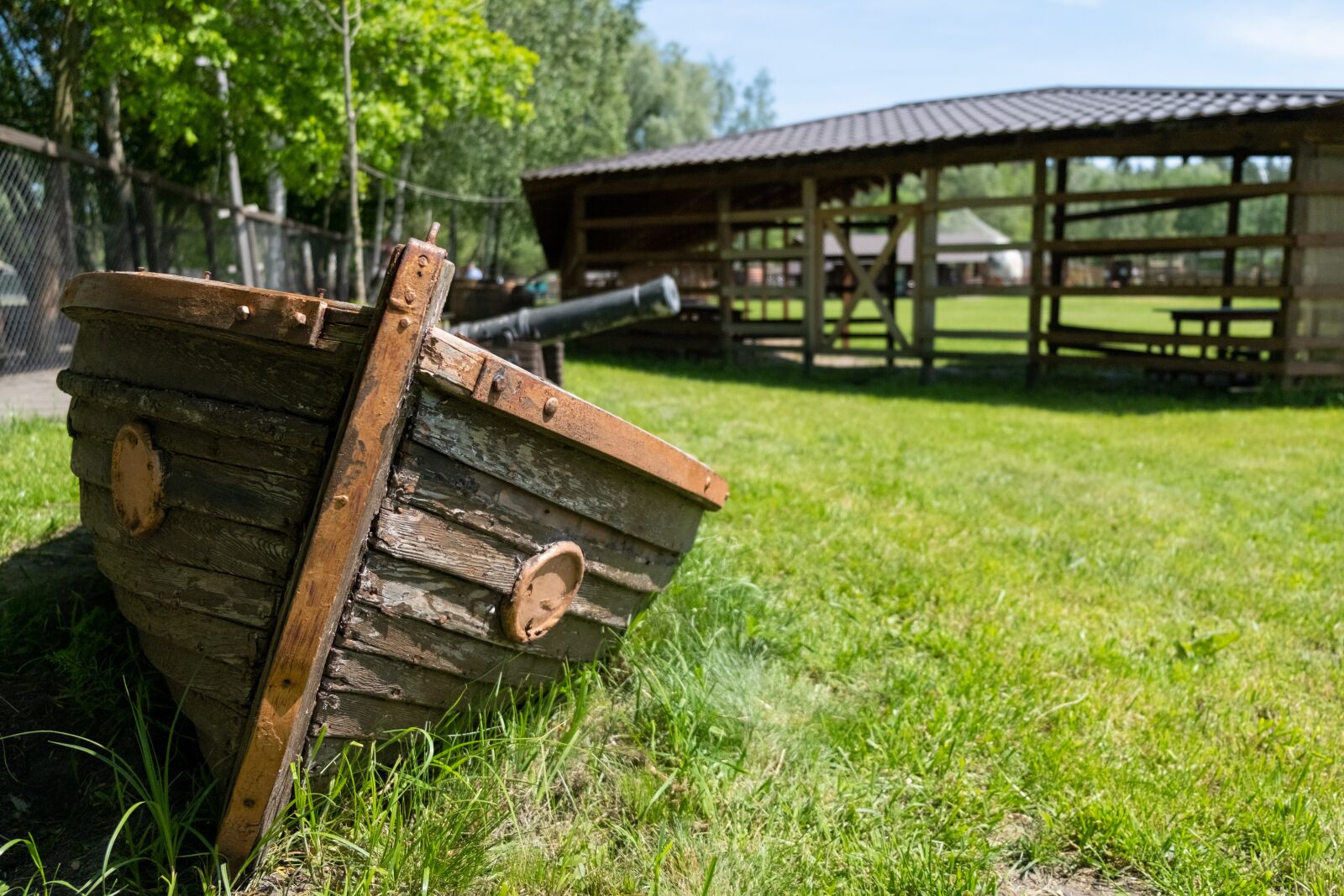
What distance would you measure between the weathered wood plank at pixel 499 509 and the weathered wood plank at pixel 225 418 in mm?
201

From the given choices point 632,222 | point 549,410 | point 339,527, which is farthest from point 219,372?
point 632,222

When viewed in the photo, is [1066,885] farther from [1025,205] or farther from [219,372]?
[1025,205]

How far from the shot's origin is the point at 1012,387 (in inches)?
491

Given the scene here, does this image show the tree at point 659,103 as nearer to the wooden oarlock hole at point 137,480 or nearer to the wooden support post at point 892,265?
the wooden support post at point 892,265

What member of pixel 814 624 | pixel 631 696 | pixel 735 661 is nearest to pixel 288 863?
pixel 631 696

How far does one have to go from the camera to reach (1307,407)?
1046 centimetres

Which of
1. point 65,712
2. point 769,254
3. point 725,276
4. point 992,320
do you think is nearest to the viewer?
point 65,712

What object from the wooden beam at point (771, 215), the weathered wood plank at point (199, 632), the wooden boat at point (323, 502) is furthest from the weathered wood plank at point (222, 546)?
the wooden beam at point (771, 215)

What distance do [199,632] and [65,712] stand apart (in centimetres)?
97

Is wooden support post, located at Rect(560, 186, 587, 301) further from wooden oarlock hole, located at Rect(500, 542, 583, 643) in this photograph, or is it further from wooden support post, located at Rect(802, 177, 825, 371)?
wooden oarlock hole, located at Rect(500, 542, 583, 643)

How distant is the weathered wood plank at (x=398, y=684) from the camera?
85.4 inches

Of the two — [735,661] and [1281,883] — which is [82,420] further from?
[1281,883]

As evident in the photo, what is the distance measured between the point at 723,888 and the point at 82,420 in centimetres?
208

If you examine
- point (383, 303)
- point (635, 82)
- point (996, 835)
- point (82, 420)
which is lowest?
point (996, 835)
